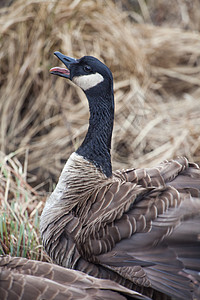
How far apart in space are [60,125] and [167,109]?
4.15 feet

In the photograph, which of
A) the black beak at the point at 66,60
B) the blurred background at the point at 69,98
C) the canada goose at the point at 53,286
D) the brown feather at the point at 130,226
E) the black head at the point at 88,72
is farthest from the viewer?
the blurred background at the point at 69,98

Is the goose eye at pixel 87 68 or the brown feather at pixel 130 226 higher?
the goose eye at pixel 87 68

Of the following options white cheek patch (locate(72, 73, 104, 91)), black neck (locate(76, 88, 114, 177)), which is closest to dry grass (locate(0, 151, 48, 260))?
black neck (locate(76, 88, 114, 177))

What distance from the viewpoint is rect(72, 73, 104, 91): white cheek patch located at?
2.99m

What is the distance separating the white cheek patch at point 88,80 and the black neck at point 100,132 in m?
0.05

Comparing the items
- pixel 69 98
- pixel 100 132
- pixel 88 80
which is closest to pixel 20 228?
pixel 100 132

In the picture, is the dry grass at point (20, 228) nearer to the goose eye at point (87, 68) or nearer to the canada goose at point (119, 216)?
the canada goose at point (119, 216)

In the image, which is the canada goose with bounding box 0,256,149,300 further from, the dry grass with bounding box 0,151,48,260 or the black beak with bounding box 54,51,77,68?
the black beak with bounding box 54,51,77,68

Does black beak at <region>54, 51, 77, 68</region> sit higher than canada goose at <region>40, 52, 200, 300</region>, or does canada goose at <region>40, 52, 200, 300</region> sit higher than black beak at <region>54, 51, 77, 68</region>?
black beak at <region>54, 51, 77, 68</region>

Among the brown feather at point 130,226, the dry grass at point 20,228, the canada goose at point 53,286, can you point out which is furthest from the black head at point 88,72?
the canada goose at point 53,286

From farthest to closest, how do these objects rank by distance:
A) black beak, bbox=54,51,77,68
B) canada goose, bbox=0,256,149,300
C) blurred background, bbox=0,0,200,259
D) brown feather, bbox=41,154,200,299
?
blurred background, bbox=0,0,200,259 < black beak, bbox=54,51,77,68 < brown feather, bbox=41,154,200,299 < canada goose, bbox=0,256,149,300

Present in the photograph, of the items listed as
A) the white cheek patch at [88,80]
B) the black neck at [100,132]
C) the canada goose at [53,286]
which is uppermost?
the white cheek patch at [88,80]

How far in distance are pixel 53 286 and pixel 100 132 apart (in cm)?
124

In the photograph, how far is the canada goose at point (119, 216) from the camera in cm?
245
